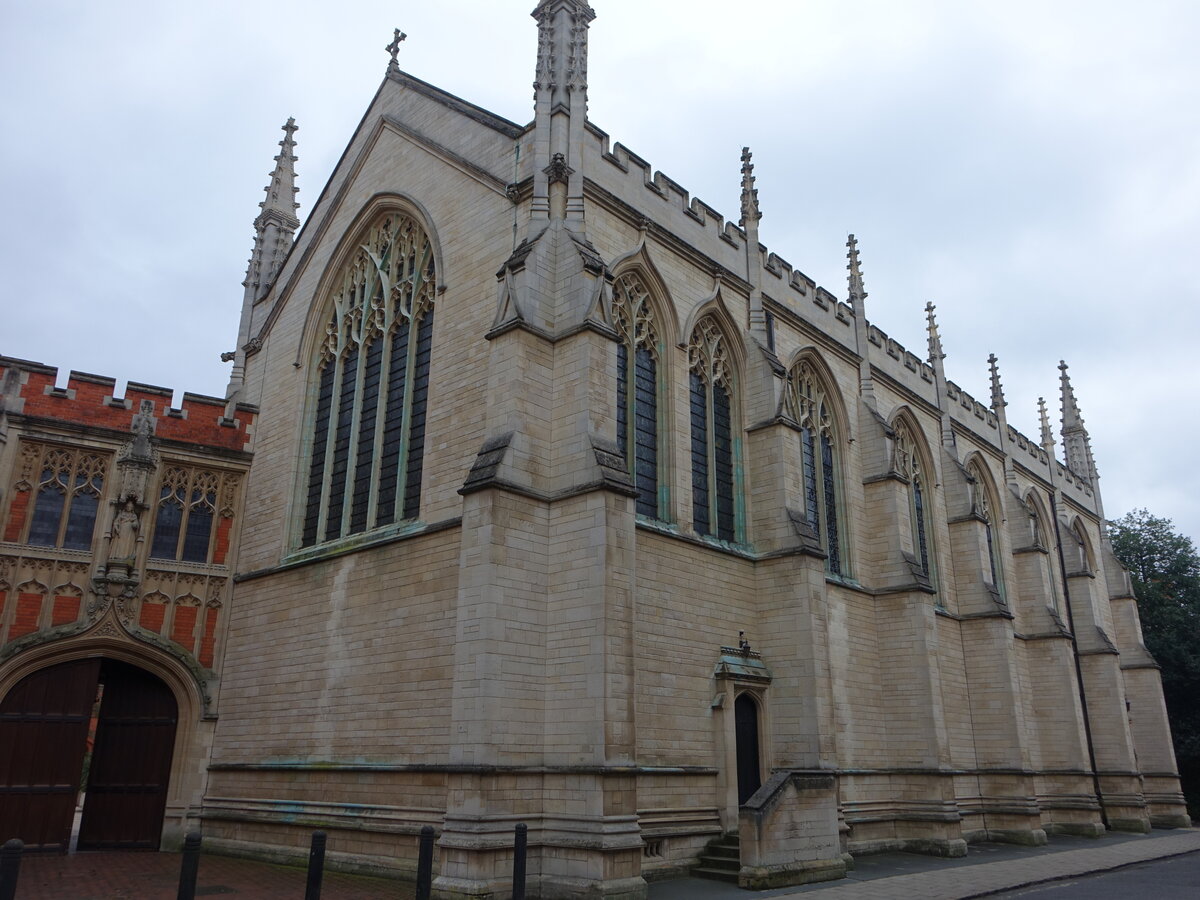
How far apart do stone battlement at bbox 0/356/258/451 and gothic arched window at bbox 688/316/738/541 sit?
9711 millimetres

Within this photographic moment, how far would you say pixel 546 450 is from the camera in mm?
13609

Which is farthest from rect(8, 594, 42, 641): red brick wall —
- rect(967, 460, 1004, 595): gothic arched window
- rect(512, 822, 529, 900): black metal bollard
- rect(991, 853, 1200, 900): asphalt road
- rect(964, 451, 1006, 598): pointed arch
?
rect(964, 451, 1006, 598): pointed arch

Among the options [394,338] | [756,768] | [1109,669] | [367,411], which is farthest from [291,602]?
[1109,669]

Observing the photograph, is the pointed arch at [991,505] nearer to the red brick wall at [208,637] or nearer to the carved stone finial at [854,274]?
the carved stone finial at [854,274]

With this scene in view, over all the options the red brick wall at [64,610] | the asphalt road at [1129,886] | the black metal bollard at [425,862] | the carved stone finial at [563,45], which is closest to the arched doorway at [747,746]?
the asphalt road at [1129,886]

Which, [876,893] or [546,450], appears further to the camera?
[546,450]

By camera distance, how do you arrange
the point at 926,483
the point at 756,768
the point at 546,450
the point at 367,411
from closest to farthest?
the point at 546,450
the point at 756,768
the point at 367,411
the point at 926,483

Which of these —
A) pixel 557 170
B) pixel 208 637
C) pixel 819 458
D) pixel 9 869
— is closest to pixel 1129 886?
pixel 819 458

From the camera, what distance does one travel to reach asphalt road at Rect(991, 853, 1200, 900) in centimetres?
1261

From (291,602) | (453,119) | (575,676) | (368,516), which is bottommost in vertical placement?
(575,676)

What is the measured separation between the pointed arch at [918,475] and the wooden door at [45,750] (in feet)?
63.9

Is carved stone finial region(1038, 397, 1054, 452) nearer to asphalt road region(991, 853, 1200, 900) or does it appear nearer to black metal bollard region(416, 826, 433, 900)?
asphalt road region(991, 853, 1200, 900)

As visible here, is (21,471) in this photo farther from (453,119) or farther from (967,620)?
(967,620)

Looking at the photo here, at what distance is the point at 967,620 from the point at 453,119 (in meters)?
17.9
